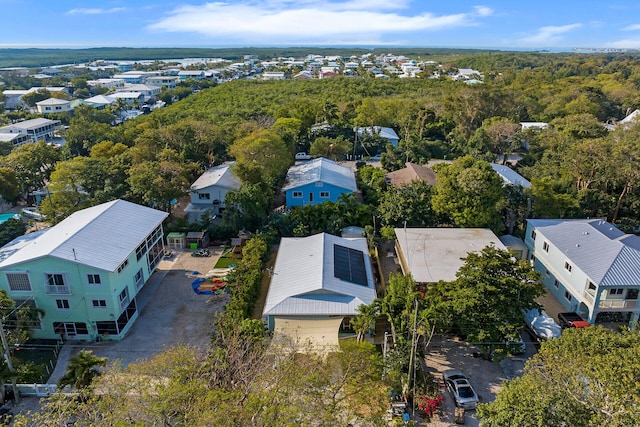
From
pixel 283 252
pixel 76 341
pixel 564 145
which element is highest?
pixel 564 145

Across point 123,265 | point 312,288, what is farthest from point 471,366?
point 123,265

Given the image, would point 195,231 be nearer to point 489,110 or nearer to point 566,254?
point 566,254

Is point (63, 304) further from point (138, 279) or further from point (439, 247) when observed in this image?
point (439, 247)

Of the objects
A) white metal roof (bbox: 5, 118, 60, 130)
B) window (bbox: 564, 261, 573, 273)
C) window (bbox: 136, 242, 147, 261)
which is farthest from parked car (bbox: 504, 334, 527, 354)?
white metal roof (bbox: 5, 118, 60, 130)

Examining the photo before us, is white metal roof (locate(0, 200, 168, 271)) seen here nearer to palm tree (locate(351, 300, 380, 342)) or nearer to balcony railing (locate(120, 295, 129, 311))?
balcony railing (locate(120, 295, 129, 311))

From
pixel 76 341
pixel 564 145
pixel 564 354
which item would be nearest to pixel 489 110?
pixel 564 145

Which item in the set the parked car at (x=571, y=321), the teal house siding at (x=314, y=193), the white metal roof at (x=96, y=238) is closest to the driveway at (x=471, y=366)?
the parked car at (x=571, y=321)

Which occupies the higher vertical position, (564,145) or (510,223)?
(564,145)
